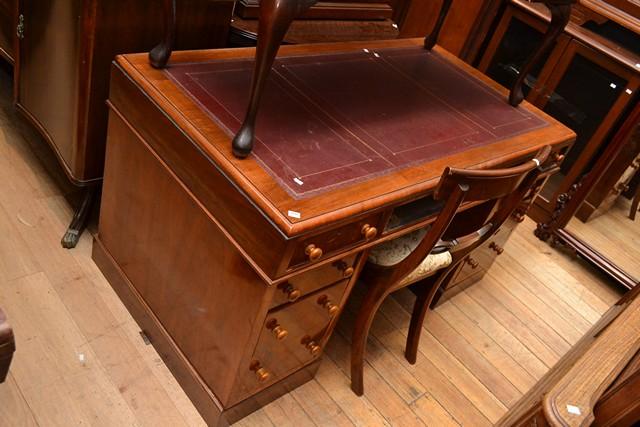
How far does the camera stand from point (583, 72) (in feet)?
8.46

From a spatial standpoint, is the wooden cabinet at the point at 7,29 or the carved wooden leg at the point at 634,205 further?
the carved wooden leg at the point at 634,205

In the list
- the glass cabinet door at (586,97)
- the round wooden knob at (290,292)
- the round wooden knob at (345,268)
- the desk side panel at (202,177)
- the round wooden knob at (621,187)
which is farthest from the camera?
the round wooden knob at (621,187)

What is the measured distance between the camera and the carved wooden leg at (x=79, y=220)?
195 centimetres

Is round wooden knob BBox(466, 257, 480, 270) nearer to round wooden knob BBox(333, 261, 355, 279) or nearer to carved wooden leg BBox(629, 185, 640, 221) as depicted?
round wooden knob BBox(333, 261, 355, 279)

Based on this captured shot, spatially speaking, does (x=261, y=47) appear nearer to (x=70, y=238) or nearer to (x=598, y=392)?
(x=598, y=392)

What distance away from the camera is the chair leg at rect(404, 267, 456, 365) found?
1.90 m

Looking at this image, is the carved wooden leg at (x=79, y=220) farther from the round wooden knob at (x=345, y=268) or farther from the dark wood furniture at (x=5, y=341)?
the dark wood furniture at (x=5, y=341)

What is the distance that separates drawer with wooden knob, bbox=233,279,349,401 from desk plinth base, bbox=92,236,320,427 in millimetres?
60

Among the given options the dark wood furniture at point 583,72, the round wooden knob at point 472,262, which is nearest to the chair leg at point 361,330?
the round wooden knob at point 472,262

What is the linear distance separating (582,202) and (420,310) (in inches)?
49.5

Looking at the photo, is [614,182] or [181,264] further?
[614,182]

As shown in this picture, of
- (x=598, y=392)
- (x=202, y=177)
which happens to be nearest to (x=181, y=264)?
(x=202, y=177)

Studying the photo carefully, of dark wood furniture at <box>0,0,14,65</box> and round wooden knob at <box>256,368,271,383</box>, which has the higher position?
dark wood furniture at <box>0,0,14,65</box>

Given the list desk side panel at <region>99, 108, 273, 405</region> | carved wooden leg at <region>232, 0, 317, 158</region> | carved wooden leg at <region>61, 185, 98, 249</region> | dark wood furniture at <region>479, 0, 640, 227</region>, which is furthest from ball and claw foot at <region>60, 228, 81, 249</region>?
dark wood furniture at <region>479, 0, 640, 227</region>
